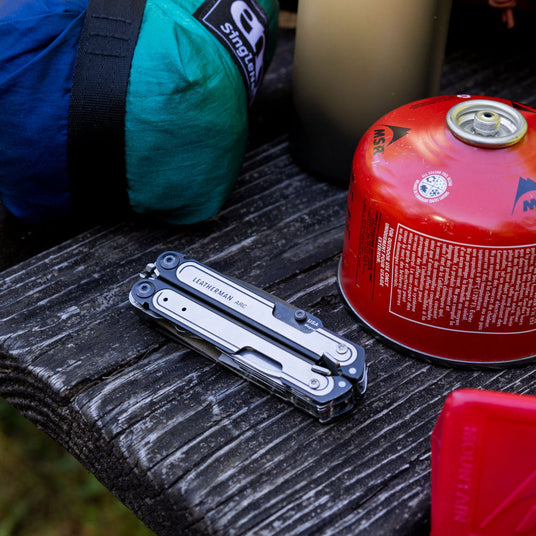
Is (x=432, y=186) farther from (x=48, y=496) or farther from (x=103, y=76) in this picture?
(x=48, y=496)

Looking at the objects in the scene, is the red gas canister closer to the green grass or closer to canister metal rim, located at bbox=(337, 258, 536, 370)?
canister metal rim, located at bbox=(337, 258, 536, 370)

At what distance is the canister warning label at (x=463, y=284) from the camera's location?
0.67 metres

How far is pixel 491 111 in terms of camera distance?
0.72m

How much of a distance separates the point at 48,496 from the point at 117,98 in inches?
32.4

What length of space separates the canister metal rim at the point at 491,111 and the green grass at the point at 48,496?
90 cm

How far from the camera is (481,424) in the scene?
23.0 inches

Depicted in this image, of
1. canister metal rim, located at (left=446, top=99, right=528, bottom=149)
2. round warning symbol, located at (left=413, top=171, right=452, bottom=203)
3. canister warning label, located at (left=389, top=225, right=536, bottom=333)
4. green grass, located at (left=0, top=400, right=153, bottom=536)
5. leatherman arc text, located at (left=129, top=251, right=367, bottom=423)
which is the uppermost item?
canister metal rim, located at (left=446, top=99, right=528, bottom=149)

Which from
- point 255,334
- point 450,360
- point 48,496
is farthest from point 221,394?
point 48,496

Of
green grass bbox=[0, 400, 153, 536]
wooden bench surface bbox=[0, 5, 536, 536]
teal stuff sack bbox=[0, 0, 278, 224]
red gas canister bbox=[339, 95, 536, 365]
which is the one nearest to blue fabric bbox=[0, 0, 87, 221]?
teal stuff sack bbox=[0, 0, 278, 224]

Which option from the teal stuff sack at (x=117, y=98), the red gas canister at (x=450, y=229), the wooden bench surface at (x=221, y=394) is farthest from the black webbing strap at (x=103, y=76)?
the red gas canister at (x=450, y=229)

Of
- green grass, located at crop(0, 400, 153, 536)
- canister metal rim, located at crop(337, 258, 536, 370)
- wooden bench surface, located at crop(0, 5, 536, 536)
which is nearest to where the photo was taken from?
wooden bench surface, located at crop(0, 5, 536, 536)

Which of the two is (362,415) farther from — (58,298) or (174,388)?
(58,298)

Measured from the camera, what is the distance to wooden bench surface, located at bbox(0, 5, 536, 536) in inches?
24.7

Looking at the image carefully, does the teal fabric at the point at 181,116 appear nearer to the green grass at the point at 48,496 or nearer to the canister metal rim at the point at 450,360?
the canister metal rim at the point at 450,360
